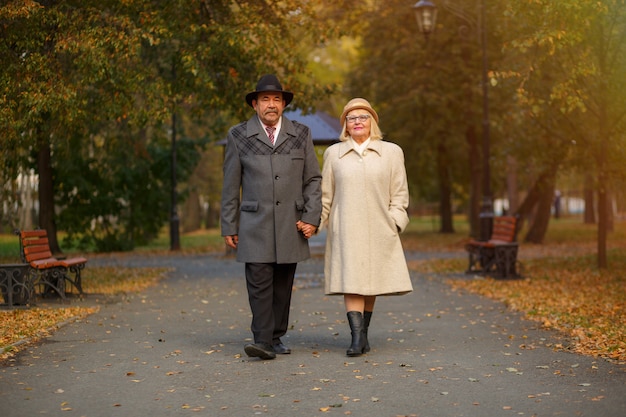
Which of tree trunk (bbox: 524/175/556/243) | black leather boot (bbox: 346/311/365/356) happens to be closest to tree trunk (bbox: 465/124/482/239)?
tree trunk (bbox: 524/175/556/243)

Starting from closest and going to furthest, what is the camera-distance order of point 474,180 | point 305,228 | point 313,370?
point 313,370, point 305,228, point 474,180

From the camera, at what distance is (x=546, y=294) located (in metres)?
15.0

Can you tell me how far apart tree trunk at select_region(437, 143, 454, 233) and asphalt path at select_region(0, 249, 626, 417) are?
25.8 m

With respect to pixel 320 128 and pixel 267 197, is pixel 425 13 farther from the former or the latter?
pixel 267 197

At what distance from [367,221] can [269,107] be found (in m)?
1.21

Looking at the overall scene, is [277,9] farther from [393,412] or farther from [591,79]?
[393,412]

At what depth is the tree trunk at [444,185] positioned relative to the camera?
39500mm

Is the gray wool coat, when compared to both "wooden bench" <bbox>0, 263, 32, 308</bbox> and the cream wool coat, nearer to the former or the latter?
the cream wool coat

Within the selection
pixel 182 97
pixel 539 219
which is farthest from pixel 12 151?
pixel 539 219

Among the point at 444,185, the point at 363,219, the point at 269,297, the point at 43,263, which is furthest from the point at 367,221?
the point at 444,185

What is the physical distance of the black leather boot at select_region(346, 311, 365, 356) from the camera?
8.76m

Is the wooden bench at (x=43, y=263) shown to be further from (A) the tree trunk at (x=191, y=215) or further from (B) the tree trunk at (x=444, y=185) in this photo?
(A) the tree trunk at (x=191, y=215)

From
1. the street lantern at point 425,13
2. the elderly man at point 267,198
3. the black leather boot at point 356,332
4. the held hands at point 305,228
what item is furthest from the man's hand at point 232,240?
the street lantern at point 425,13

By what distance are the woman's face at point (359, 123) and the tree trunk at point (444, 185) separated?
27760 mm
